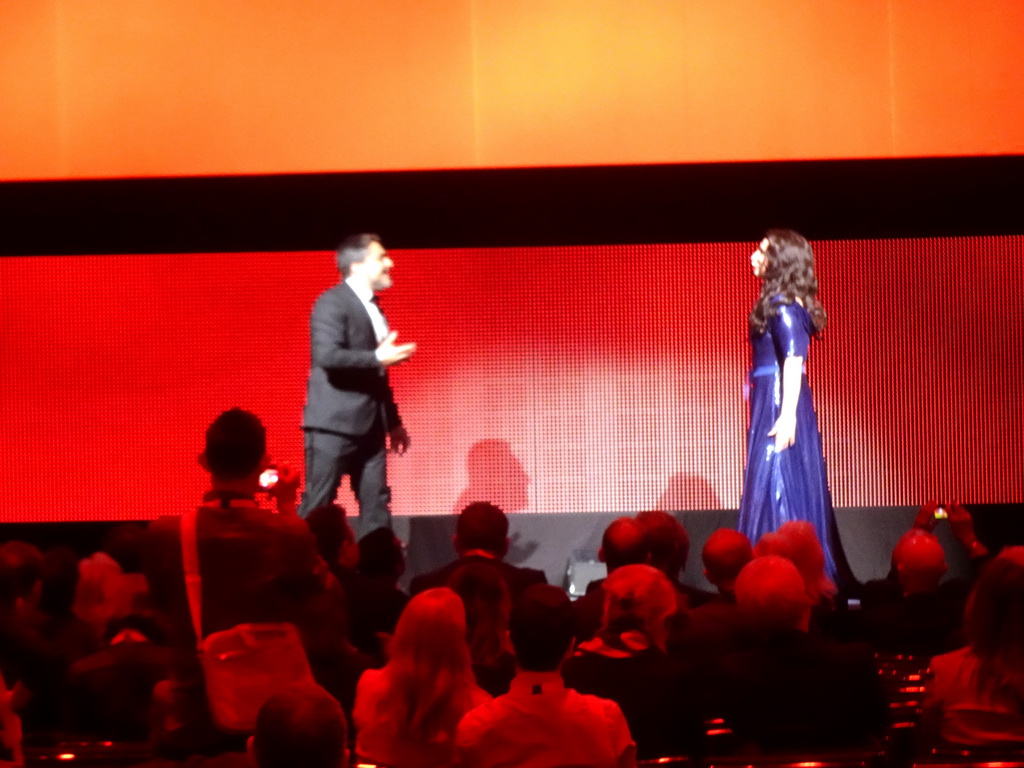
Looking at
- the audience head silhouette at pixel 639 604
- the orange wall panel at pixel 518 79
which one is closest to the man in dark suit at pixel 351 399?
the orange wall panel at pixel 518 79

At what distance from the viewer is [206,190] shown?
22.5 ft

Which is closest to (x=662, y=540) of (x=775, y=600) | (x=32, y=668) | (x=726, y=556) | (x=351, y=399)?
(x=726, y=556)

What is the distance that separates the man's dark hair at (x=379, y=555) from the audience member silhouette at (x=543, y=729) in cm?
161

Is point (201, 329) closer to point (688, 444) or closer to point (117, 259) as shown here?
point (117, 259)

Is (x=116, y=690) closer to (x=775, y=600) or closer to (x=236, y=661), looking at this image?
(x=236, y=661)

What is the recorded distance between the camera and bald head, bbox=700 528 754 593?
12.0 feet

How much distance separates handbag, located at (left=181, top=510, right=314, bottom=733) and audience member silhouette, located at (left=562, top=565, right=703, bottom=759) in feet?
2.37

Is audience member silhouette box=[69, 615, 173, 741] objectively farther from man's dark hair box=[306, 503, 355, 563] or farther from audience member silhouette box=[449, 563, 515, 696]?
man's dark hair box=[306, 503, 355, 563]

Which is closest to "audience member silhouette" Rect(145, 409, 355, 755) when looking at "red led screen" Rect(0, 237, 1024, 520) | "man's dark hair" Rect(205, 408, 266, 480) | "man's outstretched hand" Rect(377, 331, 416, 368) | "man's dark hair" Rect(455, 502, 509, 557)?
"man's dark hair" Rect(205, 408, 266, 480)

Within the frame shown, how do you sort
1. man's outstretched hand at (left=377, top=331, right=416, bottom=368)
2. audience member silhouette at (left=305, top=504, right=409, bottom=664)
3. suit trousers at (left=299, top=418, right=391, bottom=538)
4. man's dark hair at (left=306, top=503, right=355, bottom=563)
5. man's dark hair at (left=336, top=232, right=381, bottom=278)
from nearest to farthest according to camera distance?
audience member silhouette at (left=305, top=504, right=409, bottom=664) → man's dark hair at (left=306, top=503, right=355, bottom=563) → man's outstretched hand at (left=377, top=331, right=416, bottom=368) → suit trousers at (left=299, top=418, right=391, bottom=538) → man's dark hair at (left=336, top=232, right=381, bottom=278)

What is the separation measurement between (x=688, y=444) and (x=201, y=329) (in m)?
2.91

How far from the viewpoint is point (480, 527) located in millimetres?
3971

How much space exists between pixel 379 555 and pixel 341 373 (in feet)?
7.39

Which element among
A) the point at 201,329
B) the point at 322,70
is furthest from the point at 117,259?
the point at 322,70
